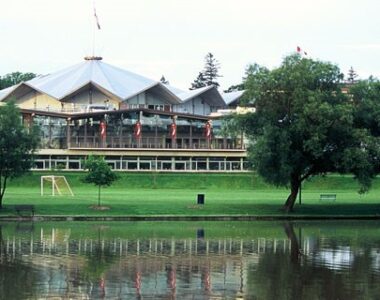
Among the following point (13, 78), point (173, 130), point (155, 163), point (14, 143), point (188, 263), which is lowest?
point (188, 263)

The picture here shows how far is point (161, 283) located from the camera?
2231 cm

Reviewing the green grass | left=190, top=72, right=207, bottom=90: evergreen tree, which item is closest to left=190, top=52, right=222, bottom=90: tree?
left=190, top=72, right=207, bottom=90: evergreen tree

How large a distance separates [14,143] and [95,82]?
60.4 m

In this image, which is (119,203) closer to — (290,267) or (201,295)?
(290,267)

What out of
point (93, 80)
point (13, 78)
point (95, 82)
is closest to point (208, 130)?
point (95, 82)

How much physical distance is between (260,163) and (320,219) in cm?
493

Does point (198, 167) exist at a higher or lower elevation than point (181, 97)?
lower

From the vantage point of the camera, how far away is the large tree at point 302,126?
5178 centimetres

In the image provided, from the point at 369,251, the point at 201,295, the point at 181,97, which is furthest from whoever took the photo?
the point at 181,97

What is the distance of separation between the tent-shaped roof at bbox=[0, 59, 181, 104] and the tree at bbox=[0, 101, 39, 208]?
2231 inches

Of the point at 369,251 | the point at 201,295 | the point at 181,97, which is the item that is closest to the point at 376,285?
the point at 201,295

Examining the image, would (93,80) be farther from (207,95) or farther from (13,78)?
(13,78)

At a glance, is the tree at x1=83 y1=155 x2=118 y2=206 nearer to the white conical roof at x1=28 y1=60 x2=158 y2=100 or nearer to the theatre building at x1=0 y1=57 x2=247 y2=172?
the theatre building at x1=0 y1=57 x2=247 y2=172

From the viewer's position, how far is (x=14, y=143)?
51.3 meters
